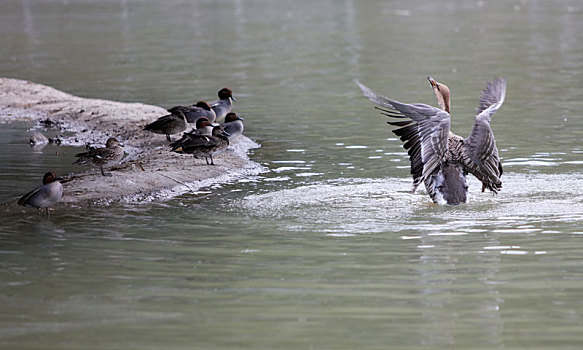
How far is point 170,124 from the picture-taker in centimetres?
1528

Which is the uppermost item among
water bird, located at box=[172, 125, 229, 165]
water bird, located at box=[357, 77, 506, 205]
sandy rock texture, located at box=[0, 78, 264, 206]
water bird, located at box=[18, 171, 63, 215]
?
water bird, located at box=[357, 77, 506, 205]

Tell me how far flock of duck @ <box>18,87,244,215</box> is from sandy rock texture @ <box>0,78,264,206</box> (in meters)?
0.22

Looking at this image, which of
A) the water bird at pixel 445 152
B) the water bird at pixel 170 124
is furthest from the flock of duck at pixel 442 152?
the water bird at pixel 170 124

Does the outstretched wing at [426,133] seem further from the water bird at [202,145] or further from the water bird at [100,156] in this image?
→ the water bird at [100,156]

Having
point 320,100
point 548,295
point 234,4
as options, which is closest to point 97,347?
point 548,295

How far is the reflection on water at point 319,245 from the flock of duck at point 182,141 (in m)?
0.30

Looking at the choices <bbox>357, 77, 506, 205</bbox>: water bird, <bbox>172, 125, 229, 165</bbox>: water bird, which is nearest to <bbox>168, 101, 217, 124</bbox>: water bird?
<bbox>172, 125, 229, 165</bbox>: water bird

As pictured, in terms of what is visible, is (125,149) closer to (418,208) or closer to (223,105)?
(223,105)

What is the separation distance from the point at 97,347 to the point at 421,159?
4.98 meters

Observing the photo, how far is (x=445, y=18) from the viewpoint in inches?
1667

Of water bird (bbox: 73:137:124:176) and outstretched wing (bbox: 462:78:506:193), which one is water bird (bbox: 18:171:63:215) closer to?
water bird (bbox: 73:137:124:176)

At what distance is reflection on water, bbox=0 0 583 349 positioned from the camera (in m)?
6.96

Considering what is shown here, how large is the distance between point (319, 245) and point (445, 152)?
6.79ft

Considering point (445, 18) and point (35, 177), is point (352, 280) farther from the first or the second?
point (445, 18)
